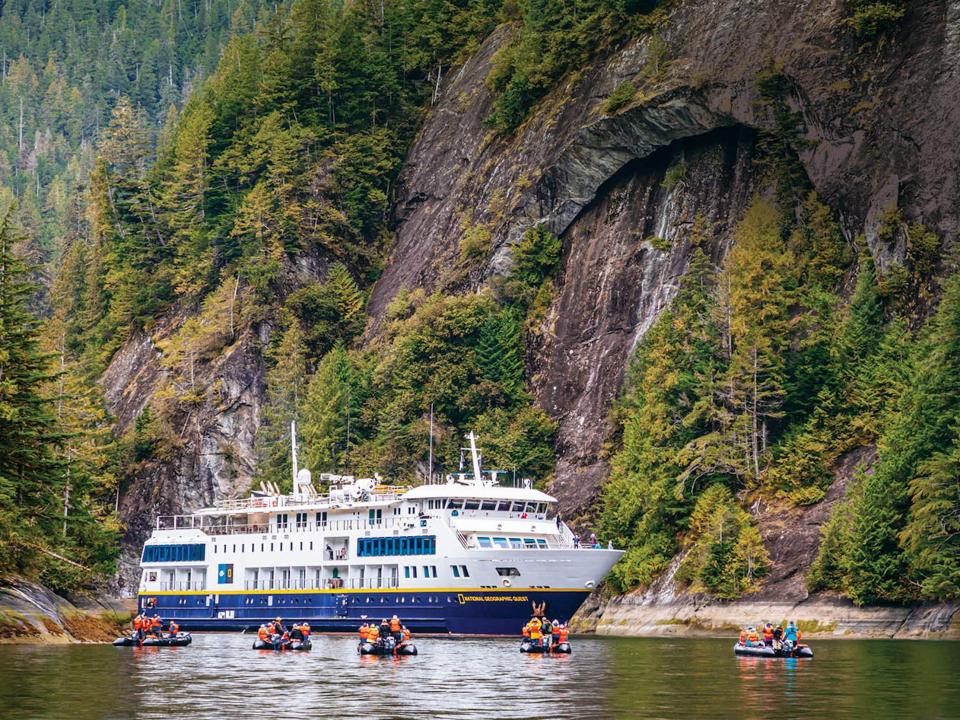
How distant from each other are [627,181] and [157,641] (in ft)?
187

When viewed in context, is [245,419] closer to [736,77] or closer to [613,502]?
[613,502]

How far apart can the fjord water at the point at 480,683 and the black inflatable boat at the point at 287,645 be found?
1.45 metres

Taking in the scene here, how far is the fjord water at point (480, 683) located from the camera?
44438 millimetres

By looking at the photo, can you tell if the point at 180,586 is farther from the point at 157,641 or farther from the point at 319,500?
the point at 157,641

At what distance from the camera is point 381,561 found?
292ft

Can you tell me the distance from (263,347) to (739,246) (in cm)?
4735

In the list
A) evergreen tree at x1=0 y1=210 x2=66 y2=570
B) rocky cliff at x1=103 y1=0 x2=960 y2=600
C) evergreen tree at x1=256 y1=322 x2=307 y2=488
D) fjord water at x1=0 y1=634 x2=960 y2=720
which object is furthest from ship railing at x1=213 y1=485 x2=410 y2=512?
evergreen tree at x1=0 y1=210 x2=66 y2=570

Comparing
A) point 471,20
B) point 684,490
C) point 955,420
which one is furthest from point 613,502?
point 471,20

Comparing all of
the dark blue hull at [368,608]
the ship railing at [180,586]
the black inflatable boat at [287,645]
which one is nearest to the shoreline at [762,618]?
the dark blue hull at [368,608]

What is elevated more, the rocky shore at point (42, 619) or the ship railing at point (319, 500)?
the ship railing at point (319, 500)

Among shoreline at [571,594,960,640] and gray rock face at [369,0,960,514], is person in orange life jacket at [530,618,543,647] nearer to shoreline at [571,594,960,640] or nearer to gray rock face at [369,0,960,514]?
shoreline at [571,594,960,640]

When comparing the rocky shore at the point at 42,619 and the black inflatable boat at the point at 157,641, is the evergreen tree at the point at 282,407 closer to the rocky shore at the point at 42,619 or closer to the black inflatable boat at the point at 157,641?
the rocky shore at the point at 42,619

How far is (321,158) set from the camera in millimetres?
139625

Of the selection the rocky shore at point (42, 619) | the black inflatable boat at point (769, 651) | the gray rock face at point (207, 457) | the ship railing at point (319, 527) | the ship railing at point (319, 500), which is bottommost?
the black inflatable boat at point (769, 651)
